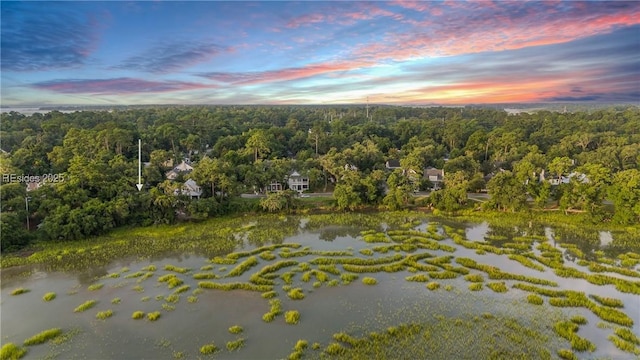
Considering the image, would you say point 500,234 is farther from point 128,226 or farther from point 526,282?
point 128,226

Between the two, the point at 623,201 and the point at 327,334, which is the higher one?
the point at 623,201

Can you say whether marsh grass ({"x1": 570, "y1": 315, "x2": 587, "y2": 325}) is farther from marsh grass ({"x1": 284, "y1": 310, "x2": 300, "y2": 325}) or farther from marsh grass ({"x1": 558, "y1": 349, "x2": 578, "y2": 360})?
marsh grass ({"x1": 284, "y1": 310, "x2": 300, "y2": 325})

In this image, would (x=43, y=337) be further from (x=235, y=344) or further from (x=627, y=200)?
(x=627, y=200)

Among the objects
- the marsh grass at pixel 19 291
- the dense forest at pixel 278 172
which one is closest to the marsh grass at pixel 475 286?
the dense forest at pixel 278 172

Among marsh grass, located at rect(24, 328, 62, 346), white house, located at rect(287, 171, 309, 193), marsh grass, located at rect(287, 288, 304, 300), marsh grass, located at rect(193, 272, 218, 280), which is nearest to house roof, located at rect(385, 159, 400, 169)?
white house, located at rect(287, 171, 309, 193)

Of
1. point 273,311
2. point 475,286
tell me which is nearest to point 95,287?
point 273,311

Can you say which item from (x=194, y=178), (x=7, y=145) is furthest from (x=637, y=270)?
(x=7, y=145)
